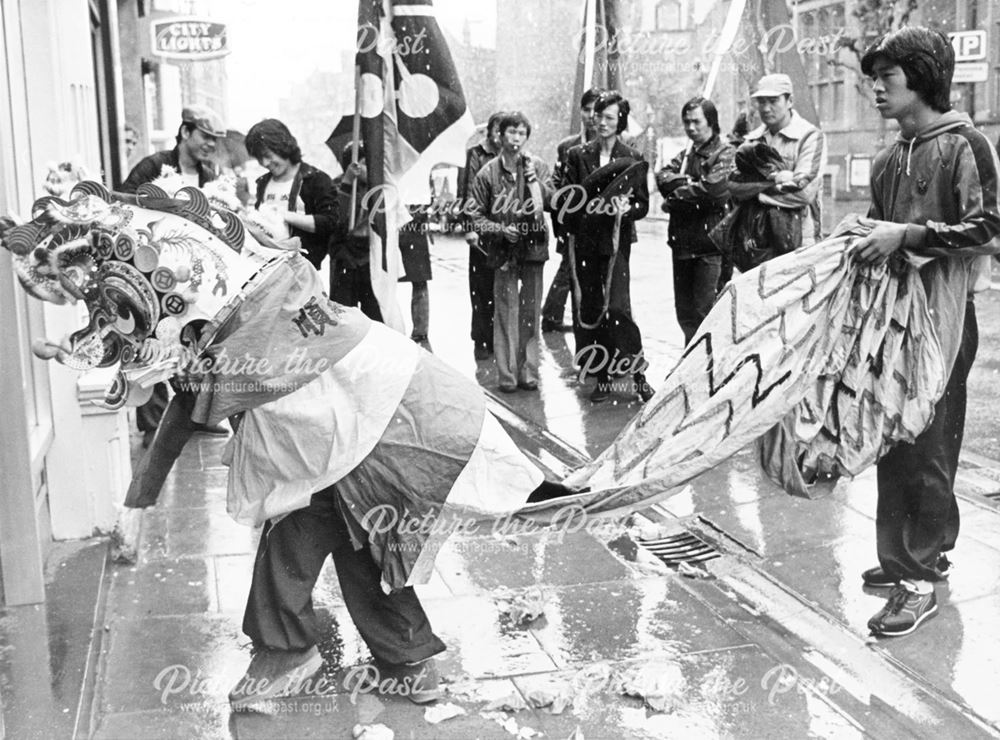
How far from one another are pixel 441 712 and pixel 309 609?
0.57m

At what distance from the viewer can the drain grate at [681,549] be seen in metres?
5.40

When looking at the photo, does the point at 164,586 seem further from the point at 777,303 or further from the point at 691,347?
the point at 777,303

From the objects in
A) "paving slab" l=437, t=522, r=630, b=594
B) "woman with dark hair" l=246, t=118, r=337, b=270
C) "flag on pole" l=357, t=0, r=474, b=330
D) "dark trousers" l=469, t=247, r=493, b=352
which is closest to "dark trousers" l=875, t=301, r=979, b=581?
"paving slab" l=437, t=522, r=630, b=594

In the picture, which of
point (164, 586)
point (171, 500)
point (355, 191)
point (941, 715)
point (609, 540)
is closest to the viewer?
point (941, 715)

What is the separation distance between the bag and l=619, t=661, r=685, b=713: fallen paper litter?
3.79 metres

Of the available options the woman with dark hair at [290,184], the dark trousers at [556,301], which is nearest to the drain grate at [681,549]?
the woman with dark hair at [290,184]

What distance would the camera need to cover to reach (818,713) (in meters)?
3.89

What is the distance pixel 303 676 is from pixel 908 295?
2.56 metres

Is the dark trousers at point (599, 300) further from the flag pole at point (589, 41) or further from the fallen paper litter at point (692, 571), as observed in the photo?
the fallen paper litter at point (692, 571)

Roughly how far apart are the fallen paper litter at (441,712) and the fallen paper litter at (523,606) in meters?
0.74

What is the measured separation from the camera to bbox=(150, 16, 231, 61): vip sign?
14.7m

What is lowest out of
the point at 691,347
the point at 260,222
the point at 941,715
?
the point at 941,715

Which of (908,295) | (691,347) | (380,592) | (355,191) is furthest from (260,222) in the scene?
(355,191)

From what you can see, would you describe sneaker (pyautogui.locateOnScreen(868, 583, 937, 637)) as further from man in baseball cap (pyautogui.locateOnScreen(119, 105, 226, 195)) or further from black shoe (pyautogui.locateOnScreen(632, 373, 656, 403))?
man in baseball cap (pyautogui.locateOnScreen(119, 105, 226, 195))
